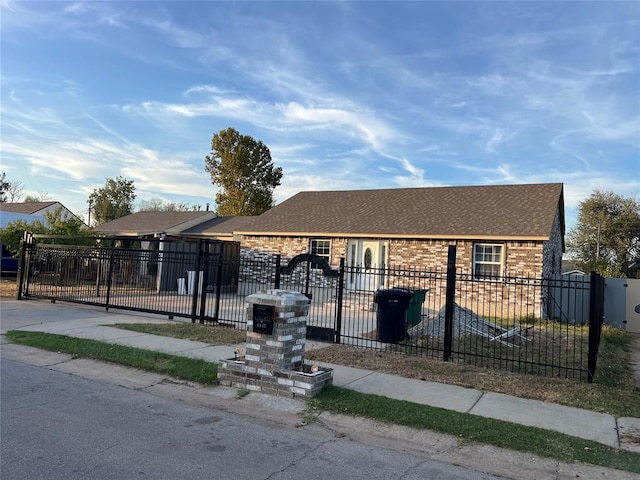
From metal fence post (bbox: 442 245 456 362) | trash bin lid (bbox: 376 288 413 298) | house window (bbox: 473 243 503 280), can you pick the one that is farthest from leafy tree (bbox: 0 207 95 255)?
metal fence post (bbox: 442 245 456 362)

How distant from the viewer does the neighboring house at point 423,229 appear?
1689cm

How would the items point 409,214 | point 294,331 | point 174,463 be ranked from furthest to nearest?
1. point 409,214
2. point 294,331
3. point 174,463

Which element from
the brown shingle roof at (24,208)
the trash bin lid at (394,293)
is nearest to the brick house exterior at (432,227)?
the trash bin lid at (394,293)

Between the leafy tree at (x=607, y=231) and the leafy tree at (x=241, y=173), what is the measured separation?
27742 mm

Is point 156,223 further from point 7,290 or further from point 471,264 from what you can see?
point 471,264

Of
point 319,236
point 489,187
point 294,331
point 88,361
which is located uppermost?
point 489,187

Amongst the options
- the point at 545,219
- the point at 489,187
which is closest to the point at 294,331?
the point at 545,219

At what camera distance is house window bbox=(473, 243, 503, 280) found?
17.2m

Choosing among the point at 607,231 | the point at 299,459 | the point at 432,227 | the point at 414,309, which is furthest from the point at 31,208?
the point at 607,231

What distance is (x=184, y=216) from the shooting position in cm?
2917

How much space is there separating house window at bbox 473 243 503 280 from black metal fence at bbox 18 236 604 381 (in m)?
0.55

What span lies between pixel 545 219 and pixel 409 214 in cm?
514

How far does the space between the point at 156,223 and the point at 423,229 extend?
16435 mm

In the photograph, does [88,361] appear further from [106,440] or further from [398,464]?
[398,464]
